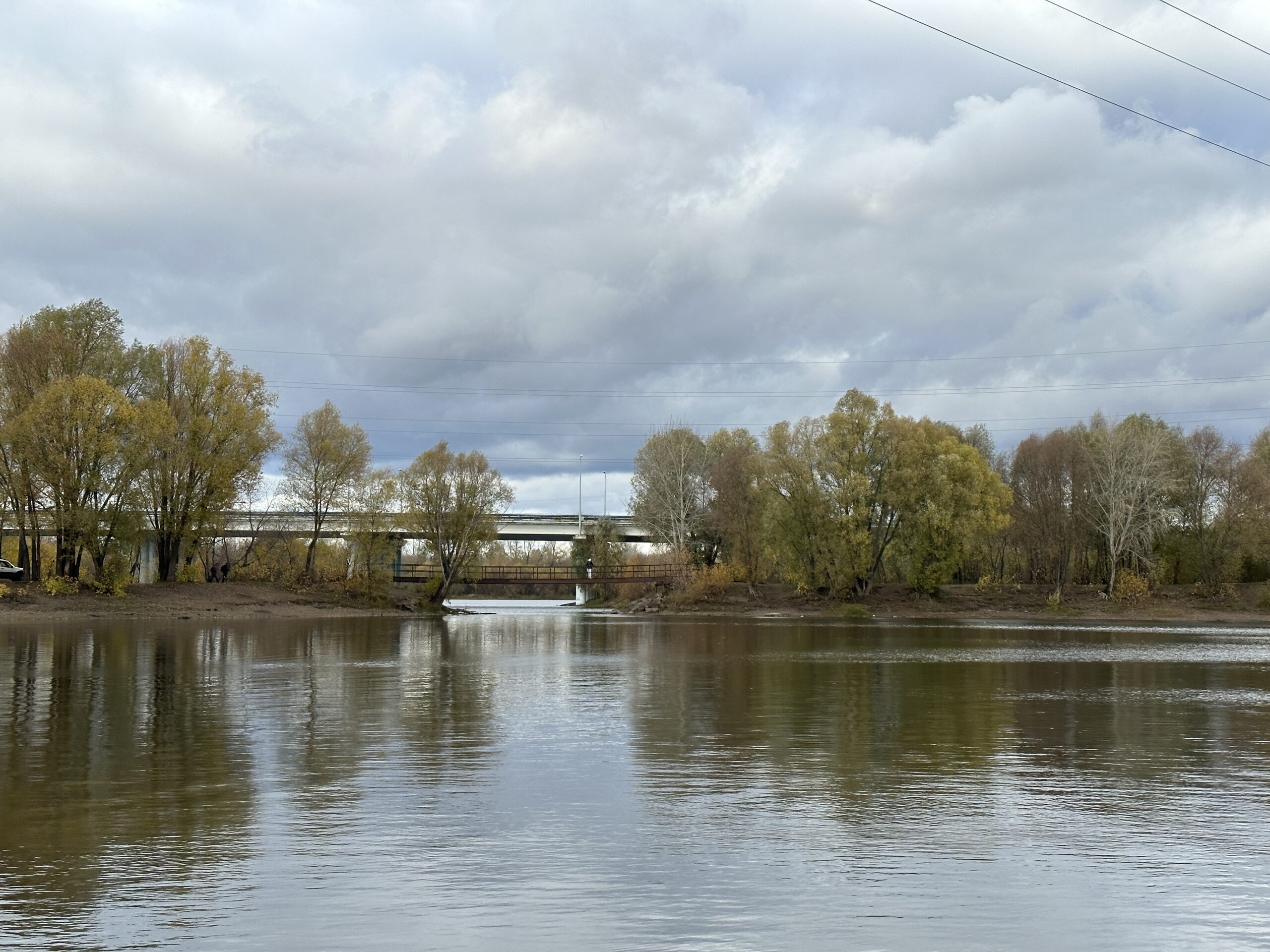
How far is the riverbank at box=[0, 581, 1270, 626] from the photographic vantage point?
65000mm

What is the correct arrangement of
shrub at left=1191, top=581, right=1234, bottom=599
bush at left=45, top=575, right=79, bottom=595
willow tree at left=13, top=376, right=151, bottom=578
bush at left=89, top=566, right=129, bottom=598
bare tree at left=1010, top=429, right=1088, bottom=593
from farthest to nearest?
bare tree at left=1010, top=429, right=1088, bottom=593, shrub at left=1191, top=581, right=1234, bottom=599, bush at left=89, top=566, right=129, bottom=598, bush at left=45, top=575, right=79, bottom=595, willow tree at left=13, top=376, right=151, bottom=578

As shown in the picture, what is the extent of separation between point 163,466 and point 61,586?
1082cm

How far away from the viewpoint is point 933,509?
8731 cm

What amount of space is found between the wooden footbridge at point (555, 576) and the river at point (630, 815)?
66.3m

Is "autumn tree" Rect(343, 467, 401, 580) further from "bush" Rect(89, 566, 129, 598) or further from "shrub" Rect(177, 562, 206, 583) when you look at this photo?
"bush" Rect(89, 566, 129, 598)

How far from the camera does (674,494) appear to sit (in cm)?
10275

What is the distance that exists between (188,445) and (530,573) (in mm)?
57402

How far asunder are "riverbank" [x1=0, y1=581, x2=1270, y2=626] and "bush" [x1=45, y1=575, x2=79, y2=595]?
39 centimetres

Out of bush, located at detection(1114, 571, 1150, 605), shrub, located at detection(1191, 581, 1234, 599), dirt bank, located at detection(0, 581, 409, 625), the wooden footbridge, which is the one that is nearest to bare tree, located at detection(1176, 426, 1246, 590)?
shrub, located at detection(1191, 581, 1234, 599)

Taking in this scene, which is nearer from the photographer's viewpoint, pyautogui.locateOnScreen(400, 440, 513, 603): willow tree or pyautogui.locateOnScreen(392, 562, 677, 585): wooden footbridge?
pyautogui.locateOnScreen(400, 440, 513, 603): willow tree

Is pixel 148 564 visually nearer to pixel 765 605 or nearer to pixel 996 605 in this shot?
pixel 765 605

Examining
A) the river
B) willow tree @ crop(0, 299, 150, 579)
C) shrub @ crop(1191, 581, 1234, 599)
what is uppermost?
willow tree @ crop(0, 299, 150, 579)

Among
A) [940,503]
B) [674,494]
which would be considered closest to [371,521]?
[674,494]

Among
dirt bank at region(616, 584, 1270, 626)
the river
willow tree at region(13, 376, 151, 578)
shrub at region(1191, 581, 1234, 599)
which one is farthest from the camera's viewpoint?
shrub at region(1191, 581, 1234, 599)
